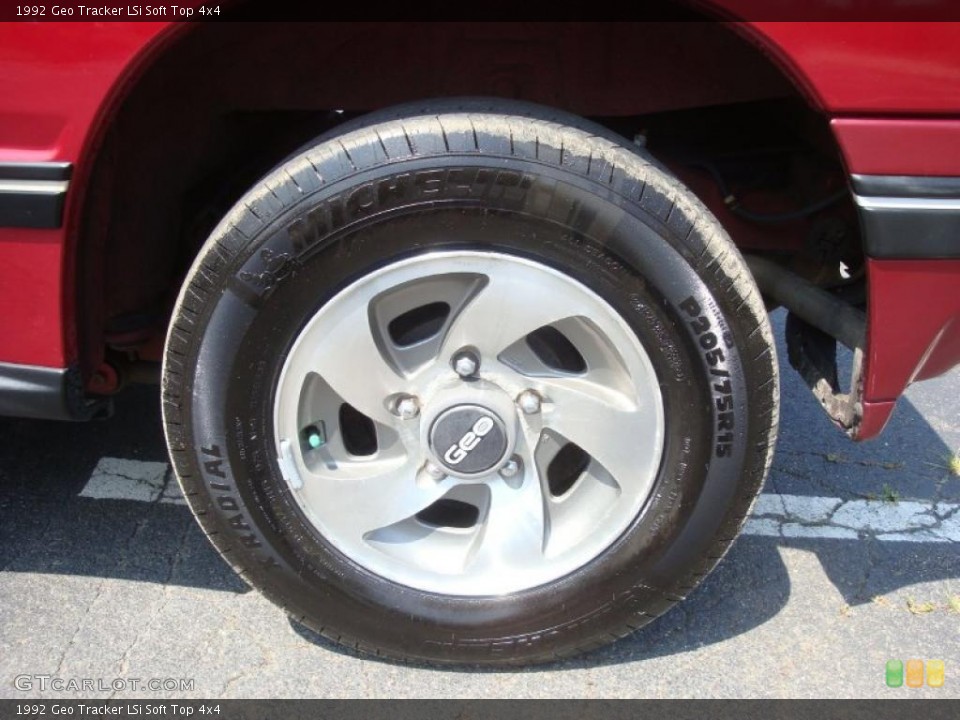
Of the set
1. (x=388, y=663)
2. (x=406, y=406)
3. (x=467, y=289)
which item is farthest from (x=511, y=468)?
(x=388, y=663)

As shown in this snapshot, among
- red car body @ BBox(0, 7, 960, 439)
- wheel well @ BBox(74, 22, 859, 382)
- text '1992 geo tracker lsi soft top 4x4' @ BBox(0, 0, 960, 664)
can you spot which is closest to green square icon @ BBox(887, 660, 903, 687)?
text '1992 geo tracker lsi soft top 4x4' @ BBox(0, 0, 960, 664)

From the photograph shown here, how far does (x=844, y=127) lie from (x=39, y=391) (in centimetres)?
163

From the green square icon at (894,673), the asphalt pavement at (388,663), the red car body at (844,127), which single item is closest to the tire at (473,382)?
the asphalt pavement at (388,663)

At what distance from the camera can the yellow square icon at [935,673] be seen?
6.67 feet

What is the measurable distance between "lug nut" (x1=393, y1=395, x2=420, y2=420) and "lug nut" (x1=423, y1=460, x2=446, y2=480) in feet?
0.38

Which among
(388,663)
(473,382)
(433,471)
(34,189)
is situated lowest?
(388,663)

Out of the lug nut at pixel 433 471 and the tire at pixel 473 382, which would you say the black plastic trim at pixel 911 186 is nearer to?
the tire at pixel 473 382

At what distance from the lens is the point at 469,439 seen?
1.88 m

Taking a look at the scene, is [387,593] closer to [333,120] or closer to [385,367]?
[385,367]

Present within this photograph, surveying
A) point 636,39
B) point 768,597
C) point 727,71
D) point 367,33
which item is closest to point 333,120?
point 367,33

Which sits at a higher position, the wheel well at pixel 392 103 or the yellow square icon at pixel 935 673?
the wheel well at pixel 392 103

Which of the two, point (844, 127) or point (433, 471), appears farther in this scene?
point (433, 471)

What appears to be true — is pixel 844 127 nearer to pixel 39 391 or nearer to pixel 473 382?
pixel 473 382

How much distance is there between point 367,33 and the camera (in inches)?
75.2
